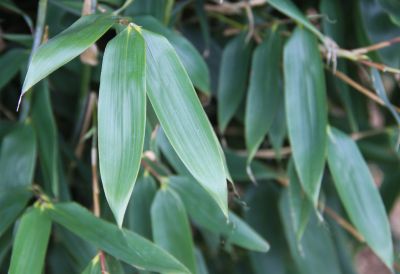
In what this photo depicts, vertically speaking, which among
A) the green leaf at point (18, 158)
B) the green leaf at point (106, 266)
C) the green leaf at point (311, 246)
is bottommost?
the green leaf at point (311, 246)

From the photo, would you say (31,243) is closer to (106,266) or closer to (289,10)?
(106,266)

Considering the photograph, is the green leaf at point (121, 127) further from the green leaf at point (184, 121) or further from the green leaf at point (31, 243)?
the green leaf at point (31, 243)

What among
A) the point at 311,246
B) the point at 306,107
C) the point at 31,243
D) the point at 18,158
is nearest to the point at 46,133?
the point at 18,158

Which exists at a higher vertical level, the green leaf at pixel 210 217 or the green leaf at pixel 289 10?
the green leaf at pixel 289 10

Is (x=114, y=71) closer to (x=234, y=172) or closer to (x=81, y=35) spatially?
(x=81, y=35)

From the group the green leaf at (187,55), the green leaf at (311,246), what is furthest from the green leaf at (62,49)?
the green leaf at (311,246)

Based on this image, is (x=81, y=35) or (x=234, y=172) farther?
(x=234, y=172)

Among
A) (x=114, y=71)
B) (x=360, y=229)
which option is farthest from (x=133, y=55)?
(x=360, y=229)
